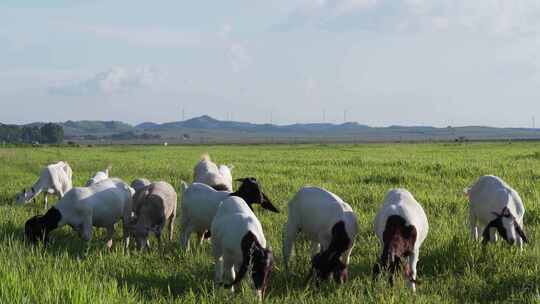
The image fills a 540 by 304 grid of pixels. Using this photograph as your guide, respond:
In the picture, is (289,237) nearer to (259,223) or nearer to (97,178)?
(259,223)

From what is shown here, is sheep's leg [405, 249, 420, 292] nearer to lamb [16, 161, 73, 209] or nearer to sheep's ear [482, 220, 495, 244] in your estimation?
sheep's ear [482, 220, 495, 244]

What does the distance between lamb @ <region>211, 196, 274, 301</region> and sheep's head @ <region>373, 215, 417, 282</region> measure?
1301 millimetres

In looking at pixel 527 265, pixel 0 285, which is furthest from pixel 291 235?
pixel 0 285

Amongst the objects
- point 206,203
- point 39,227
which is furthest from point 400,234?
point 39,227

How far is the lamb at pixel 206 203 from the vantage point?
9562 millimetres

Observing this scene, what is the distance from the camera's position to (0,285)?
5.80 m

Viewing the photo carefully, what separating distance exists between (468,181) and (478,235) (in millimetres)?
9127

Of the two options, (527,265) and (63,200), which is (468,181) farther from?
(63,200)

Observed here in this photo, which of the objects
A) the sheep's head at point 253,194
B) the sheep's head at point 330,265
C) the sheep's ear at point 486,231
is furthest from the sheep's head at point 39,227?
the sheep's ear at point 486,231

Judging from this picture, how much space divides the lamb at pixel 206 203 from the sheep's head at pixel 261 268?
3016mm

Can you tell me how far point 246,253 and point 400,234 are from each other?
187 cm

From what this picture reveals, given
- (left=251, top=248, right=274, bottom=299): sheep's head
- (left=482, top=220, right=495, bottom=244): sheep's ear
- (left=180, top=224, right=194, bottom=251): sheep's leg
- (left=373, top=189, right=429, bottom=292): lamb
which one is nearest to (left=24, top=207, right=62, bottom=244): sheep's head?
(left=180, top=224, right=194, bottom=251): sheep's leg

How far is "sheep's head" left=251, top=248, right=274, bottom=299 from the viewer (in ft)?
20.7

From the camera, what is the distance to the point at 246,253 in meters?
6.61
